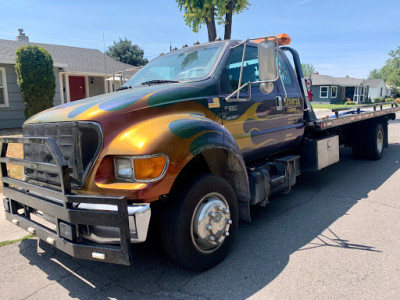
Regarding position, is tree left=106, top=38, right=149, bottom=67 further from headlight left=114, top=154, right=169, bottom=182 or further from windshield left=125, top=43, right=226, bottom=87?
headlight left=114, top=154, right=169, bottom=182

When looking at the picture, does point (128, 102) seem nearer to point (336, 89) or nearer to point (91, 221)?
point (91, 221)

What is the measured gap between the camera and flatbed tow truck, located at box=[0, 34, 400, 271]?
2393mm

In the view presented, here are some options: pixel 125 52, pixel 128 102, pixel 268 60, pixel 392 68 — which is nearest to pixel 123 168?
pixel 128 102

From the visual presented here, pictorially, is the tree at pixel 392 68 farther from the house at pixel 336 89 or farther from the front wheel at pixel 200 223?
the front wheel at pixel 200 223

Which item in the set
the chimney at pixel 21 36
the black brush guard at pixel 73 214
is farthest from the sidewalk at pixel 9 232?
the chimney at pixel 21 36

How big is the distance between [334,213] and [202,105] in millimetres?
2546

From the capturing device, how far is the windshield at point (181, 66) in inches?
145

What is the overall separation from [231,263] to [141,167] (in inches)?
56.1

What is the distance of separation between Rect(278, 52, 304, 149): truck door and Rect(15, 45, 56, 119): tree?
1053 centimetres

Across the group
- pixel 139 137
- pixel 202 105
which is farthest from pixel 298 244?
pixel 139 137

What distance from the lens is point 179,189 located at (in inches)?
109

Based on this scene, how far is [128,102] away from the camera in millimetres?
2812

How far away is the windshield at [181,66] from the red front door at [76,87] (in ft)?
43.8

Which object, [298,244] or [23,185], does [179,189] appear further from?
[298,244]
